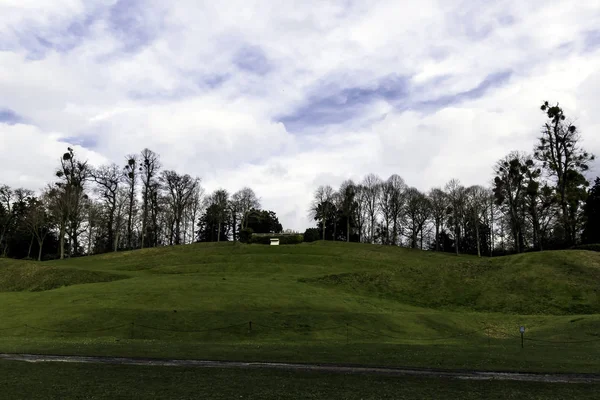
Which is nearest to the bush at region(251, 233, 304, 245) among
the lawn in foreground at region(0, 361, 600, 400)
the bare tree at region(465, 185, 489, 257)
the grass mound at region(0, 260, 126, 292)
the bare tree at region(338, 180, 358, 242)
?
the bare tree at region(338, 180, 358, 242)

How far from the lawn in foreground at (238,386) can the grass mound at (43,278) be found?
117 ft

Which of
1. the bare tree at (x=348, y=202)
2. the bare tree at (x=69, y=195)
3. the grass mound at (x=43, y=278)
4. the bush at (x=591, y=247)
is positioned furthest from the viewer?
the bare tree at (x=348, y=202)

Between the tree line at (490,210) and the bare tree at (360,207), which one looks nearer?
the tree line at (490,210)

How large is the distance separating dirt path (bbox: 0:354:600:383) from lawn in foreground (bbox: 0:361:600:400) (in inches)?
36.4

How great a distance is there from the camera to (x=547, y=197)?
7319 centimetres

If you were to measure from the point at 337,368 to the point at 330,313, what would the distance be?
16453mm

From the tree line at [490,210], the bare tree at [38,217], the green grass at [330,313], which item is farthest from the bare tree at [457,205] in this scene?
the bare tree at [38,217]

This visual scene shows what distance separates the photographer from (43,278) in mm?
53375

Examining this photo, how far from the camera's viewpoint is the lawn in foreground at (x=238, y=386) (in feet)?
47.6

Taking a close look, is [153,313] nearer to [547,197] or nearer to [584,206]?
[547,197]

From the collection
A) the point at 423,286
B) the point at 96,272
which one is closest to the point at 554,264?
the point at 423,286

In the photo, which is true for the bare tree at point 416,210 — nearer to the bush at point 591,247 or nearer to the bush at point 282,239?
the bush at point 282,239

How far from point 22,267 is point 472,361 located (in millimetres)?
59254

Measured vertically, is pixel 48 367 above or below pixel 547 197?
below
